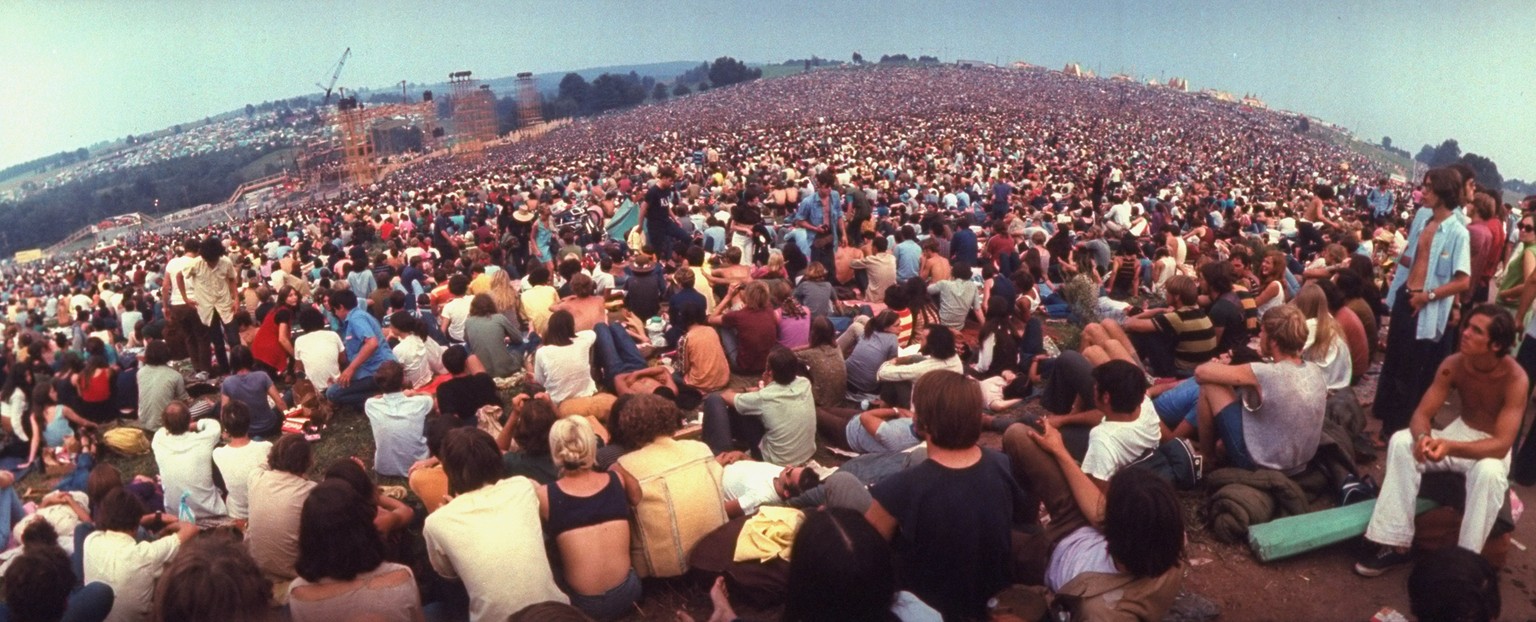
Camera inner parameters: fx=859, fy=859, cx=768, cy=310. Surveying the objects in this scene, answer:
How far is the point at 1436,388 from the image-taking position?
3754 millimetres

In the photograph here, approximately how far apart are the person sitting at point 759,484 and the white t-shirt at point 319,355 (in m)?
4.26

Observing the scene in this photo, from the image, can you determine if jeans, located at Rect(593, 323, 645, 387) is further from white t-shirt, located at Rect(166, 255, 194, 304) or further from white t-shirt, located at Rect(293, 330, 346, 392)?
white t-shirt, located at Rect(166, 255, 194, 304)

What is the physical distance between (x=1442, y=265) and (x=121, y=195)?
9206 centimetres

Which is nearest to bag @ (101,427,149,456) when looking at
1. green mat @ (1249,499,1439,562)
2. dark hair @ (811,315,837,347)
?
dark hair @ (811,315,837,347)

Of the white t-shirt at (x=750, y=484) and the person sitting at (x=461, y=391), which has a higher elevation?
the person sitting at (x=461, y=391)

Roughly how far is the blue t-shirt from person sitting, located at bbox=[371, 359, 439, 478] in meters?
1.60

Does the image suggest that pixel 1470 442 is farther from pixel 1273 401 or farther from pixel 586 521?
pixel 586 521

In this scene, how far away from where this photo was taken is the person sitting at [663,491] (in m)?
3.78

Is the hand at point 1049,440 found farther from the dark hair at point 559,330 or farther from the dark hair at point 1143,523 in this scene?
the dark hair at point 559,330

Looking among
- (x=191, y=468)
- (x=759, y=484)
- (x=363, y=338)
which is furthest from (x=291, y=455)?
(x=363, y=338)

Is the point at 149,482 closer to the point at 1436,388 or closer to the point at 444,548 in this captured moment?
the point at 444,548

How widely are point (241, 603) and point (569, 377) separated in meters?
3.40

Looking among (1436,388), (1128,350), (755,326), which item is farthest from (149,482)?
(1436,388)

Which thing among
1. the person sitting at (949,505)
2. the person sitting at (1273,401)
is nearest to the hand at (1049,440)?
the person sitting at (949,505)
